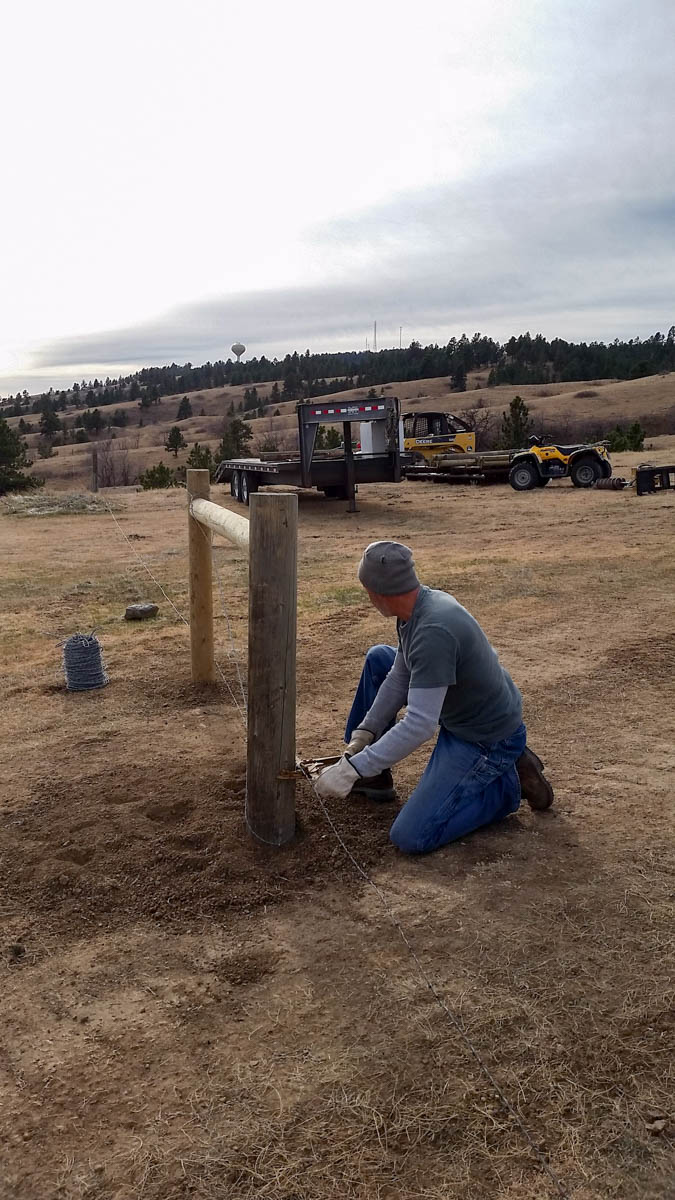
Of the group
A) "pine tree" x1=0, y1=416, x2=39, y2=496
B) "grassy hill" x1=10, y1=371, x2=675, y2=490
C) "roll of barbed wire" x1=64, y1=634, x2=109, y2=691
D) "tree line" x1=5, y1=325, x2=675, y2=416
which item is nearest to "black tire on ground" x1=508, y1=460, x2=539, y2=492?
"roll of barbed wire" x1=64, y1=634, x2=109, y2=691

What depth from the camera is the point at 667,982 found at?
2566mm

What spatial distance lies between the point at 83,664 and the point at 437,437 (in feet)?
59.5

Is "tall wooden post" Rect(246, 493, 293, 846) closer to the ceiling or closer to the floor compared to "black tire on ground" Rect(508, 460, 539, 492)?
closer to the floor

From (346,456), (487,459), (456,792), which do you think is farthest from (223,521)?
(487,459)

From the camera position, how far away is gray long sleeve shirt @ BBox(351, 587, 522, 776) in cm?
307

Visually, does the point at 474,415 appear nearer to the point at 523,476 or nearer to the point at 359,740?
the point at 523,476

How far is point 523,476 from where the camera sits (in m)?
18.2

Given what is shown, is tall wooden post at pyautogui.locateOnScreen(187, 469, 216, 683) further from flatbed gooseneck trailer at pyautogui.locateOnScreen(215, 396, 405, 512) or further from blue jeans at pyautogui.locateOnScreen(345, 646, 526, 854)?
flatbed gooseneck trailer at pyautogui.locateOnScreen(215, 396, 405, 512)

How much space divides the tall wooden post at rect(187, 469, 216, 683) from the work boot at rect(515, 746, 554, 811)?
8.46ft

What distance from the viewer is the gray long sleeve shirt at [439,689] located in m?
3.07

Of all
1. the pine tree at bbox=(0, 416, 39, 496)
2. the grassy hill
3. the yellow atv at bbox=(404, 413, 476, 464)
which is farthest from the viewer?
the grassy hill

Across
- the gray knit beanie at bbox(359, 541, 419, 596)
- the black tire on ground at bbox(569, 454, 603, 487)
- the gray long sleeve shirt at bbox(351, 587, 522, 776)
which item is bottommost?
the gray long sleeve shirt at bbox(351, 587, 522, 776)

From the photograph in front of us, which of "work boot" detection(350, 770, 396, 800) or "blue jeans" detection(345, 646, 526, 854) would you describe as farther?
"work boot" detection(350, 770, 396, 800)

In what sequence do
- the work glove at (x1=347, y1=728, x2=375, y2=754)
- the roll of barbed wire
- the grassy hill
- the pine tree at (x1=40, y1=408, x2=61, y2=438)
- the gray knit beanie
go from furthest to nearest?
the pine tree at (x1=40, y1=408, x2=61, y2=438) → the grassy hill → the roll of barbed wire → the work glove at (x1=347, y1=728, x2=375, y2=754) → the gray knit beanie
